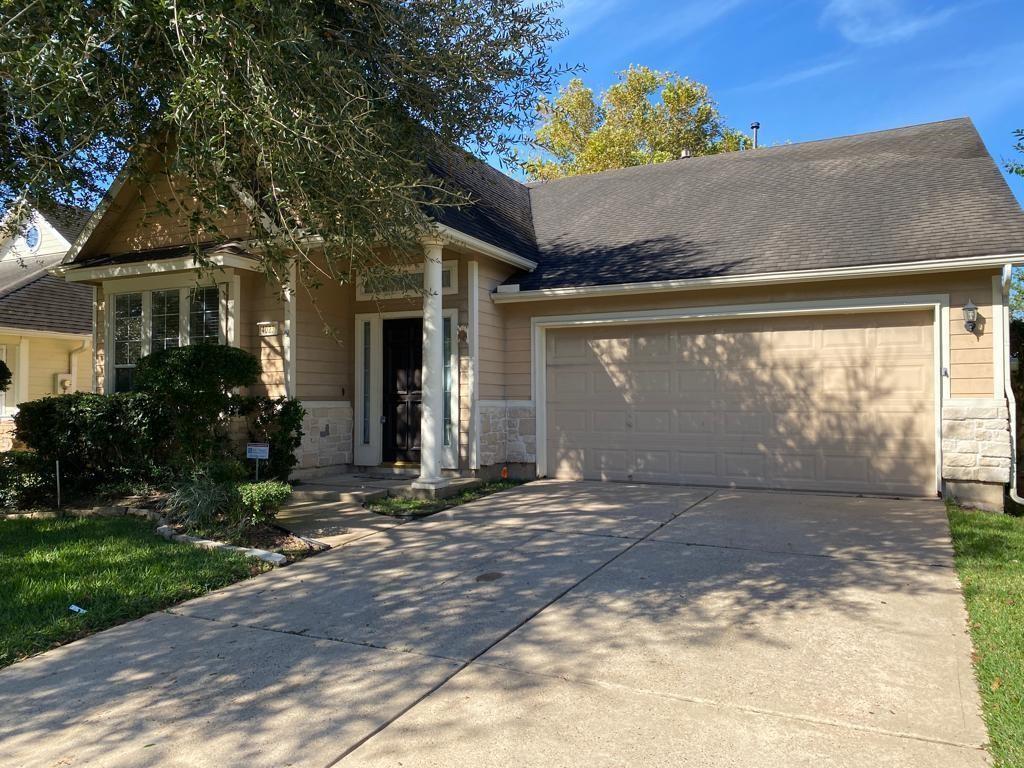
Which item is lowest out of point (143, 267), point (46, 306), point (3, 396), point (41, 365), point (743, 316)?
point (3, 396)

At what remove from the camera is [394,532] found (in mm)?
6961

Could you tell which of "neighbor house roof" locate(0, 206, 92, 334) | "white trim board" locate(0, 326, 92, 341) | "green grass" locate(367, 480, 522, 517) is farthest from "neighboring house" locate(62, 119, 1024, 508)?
"neighbor house roof" locate(0, 206, 92, 334)

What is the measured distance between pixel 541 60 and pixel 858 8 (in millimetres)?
6802

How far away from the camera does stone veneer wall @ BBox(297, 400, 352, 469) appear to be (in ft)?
31.4

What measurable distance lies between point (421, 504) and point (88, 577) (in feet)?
11.4

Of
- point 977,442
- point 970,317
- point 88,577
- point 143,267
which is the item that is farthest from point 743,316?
point 143,267

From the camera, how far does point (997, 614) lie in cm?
433

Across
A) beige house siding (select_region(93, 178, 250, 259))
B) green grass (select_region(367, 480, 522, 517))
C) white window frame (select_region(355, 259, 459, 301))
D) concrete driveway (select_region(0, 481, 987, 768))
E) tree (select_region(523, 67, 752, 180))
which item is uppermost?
tree (select_region(523, 67, 752, 180))

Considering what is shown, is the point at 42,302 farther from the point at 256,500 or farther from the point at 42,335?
the point at 256,500

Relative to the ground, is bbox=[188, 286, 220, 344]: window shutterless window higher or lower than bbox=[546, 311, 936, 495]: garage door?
higher

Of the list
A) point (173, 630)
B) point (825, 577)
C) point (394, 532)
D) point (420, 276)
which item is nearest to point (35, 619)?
point (173, 630)

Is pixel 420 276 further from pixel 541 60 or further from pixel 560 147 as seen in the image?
pixel 560 147

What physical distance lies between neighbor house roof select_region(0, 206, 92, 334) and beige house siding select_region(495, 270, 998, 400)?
383 inches

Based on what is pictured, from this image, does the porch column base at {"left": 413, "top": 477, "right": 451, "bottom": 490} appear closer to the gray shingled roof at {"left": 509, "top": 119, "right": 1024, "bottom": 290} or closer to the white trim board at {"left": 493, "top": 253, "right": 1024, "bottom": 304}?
the white trim board at {"left": 493, "top": 253, "right": 1024, "bottom": 304}
